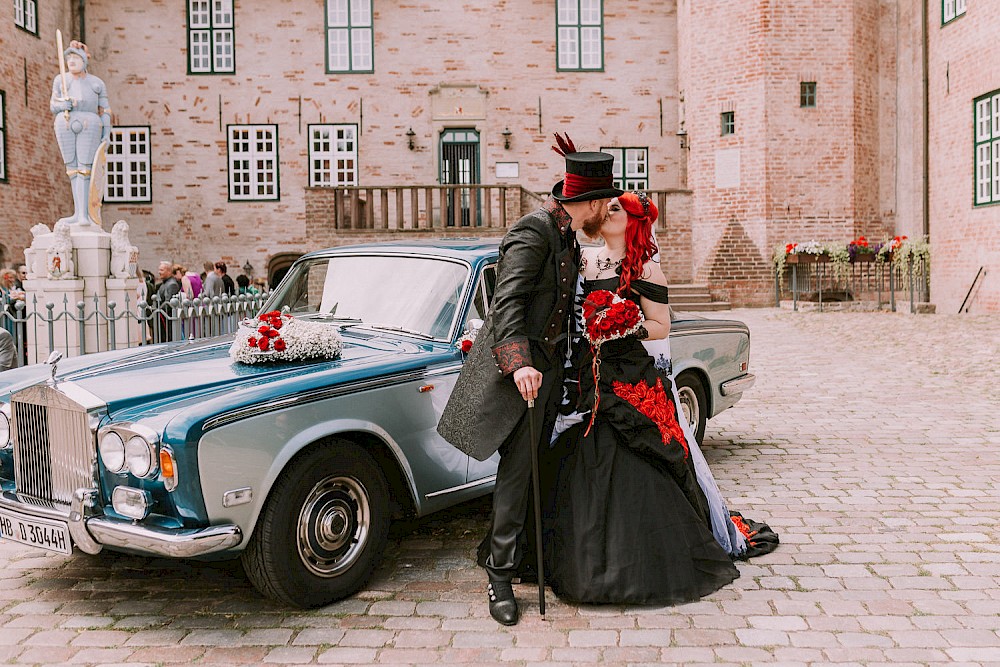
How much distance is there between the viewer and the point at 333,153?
2619 cm

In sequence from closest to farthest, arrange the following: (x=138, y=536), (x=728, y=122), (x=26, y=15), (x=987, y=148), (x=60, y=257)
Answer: (x=138, y=536), (x=60, y=257), (x=987, y=148), (x=26, y=15), (x=728, y=122)

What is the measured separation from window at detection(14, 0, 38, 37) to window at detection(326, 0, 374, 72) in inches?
286

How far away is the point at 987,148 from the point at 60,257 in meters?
18.1

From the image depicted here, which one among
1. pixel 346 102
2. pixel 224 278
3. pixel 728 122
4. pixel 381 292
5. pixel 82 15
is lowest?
pixel 381 292

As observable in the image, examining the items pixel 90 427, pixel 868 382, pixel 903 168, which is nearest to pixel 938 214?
pixel 903 168

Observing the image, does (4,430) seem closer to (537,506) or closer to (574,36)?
(537,506)

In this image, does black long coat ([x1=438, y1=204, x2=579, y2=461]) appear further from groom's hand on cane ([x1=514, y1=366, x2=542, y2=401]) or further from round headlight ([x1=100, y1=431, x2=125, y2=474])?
round headlight ([x1=100, y1=431, x2=125, y2=474])

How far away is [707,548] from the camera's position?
4.21m

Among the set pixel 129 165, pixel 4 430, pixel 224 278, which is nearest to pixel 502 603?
pixel 4 430

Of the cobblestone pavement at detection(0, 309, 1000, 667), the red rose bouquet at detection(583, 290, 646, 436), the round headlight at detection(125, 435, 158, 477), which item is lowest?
the cobblestone pavement at detection(0, 309, 1000, 667)

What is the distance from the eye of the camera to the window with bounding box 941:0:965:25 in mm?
20688

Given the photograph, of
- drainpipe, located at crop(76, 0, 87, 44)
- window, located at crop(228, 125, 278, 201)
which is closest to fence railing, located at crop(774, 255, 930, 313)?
window, located at crop(228, 125, 278, 201)

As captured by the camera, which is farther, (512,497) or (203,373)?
(203,373)

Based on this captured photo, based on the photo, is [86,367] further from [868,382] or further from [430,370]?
[868,382]
